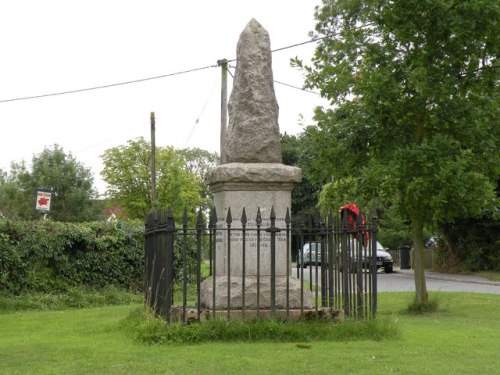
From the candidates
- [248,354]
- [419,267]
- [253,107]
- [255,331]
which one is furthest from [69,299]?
[248,354]

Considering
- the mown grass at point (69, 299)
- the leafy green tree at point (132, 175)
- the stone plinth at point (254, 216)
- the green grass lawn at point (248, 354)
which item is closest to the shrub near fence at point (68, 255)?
the mown grass at point (69, 299)

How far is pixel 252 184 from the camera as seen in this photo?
30.6 feet

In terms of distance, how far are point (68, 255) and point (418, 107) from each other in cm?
989

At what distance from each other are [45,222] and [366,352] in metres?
12.6

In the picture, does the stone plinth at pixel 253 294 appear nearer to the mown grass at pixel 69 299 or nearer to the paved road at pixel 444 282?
the mown grass at pixel 69 299

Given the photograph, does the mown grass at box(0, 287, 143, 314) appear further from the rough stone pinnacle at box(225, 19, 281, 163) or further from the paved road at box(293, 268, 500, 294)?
the rough stone pinnacle at box(225, 19, 281, 163)

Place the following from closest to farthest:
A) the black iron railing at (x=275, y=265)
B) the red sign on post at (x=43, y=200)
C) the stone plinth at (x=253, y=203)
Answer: the black iron railing at (x=275, y=265)
the stone plinth at (x=253, y=203)
the red sign on post at (x=43, y=200)

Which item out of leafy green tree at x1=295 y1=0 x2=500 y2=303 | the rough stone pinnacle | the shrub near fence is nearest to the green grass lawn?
the rough stone pinnacle

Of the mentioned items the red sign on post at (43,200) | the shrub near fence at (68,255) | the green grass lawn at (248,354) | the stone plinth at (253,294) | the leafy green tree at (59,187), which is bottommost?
the green grass lawn at (248,354)

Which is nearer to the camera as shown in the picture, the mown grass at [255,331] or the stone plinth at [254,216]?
the mown grass at [255,331]

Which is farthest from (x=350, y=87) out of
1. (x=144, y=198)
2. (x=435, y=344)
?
(x=144, y=198)

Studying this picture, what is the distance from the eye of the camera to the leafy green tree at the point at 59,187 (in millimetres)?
48594

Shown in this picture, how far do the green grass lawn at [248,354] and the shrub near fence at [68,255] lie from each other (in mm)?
6895

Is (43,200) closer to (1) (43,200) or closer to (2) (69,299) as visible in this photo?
(1) (43,200)
